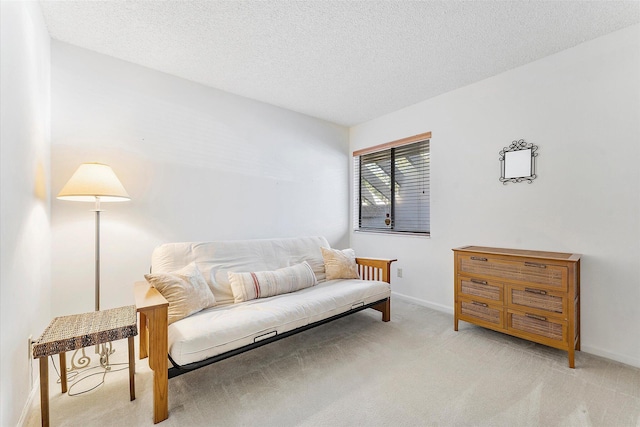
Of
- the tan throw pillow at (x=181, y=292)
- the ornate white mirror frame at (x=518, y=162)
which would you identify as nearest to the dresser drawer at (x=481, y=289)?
the ornate white mirror frame at (x=518, y=162)

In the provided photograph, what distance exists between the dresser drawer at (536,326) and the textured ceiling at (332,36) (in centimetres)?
220

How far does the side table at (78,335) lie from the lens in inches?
53.7

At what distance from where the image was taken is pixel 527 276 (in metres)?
2.24

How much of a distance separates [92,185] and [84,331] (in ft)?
3.19

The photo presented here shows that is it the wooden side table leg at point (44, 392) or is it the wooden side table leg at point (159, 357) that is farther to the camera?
the wooden side table leg at point (159, 357)

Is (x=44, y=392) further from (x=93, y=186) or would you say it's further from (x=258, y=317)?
(x=93, y=186)

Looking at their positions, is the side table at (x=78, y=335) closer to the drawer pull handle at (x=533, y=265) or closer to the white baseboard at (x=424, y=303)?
the drawer pull handle at (x=533, y=265)

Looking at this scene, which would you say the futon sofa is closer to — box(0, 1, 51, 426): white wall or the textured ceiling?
box(0, 1, 51, 426): white wall

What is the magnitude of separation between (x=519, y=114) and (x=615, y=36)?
76cm

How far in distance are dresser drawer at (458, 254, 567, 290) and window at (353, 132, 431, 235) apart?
885 mm

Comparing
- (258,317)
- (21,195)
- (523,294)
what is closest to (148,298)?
(258,317)

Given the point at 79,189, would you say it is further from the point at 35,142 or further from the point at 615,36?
the point at 615,36

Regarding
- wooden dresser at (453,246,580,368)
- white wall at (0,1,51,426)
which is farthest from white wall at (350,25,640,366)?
white wall at (0,1,51,426)

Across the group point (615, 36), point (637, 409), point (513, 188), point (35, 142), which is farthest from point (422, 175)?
point (35, 142)
